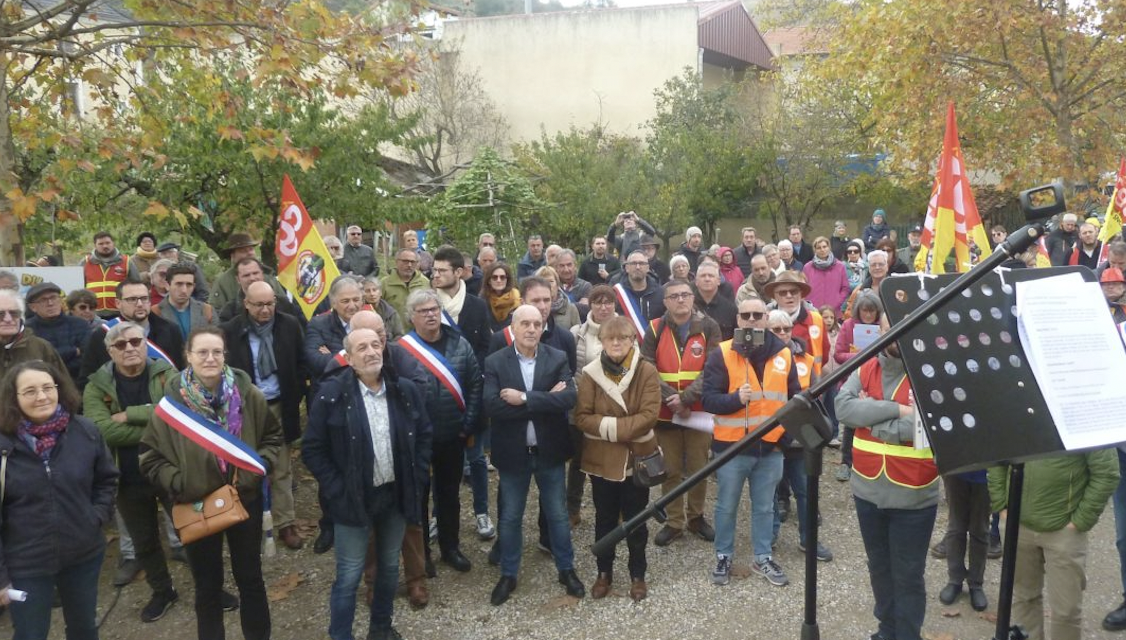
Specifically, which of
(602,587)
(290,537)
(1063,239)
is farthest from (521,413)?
(1063,239)

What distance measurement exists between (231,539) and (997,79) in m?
16.2

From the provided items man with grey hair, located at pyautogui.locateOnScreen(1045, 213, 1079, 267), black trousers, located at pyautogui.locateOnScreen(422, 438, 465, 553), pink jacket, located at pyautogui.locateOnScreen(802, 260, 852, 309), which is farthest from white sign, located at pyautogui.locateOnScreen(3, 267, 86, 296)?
man with grey hair, located at pyautogui.locateOnScreen(1045, 213, 1079, 267)

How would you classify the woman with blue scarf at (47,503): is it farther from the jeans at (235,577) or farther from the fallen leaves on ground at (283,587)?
the fallen leaves on ground at (283,587)

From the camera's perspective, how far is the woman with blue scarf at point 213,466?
→ 420 cm

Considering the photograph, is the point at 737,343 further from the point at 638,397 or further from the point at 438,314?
the point at 438,314

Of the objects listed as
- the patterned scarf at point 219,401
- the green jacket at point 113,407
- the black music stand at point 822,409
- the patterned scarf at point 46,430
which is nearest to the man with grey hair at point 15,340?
the green jacket at point 113,407

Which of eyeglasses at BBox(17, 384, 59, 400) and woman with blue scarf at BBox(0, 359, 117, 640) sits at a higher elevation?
eyeglasses at BBox(17, 384, 59, 400)

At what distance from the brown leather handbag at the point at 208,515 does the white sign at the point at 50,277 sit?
293cm

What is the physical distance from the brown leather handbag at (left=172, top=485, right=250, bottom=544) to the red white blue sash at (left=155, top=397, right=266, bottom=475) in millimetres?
169

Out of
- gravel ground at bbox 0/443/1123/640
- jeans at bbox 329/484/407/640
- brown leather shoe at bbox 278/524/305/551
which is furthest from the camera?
brown leather shoe at bbox 278/524/305/551

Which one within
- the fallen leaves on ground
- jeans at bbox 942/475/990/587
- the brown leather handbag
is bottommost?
the fallen leaves on ground

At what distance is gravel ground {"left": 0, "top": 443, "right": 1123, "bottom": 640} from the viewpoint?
15.7 ft

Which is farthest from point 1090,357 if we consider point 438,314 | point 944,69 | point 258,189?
point 944,69

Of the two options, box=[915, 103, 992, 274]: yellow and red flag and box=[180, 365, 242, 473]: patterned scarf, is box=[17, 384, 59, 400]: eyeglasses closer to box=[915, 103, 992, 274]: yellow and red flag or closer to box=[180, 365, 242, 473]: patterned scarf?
box=[180, 365, 242, 473]: patterned scarf
